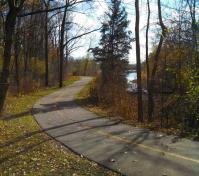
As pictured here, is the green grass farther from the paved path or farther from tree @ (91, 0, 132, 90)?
tree @ (91, 0, 132, 90)

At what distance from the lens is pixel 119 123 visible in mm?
18047

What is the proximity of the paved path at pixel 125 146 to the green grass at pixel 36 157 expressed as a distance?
0.41 meters

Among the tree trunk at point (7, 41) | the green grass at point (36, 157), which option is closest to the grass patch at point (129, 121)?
the green grass at point (36, 157)

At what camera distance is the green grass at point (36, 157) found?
32.3 ft

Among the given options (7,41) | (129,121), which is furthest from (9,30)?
(129,121)

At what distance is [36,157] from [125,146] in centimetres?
276

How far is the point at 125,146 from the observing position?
12453mm

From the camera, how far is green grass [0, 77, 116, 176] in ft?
32.3

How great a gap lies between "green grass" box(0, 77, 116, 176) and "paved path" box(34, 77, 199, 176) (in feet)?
1.35

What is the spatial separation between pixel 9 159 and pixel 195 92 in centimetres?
620

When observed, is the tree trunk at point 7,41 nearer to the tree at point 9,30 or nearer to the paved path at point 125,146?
the tree at point 9,30

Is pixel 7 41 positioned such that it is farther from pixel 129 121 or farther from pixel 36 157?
pixel 36 157

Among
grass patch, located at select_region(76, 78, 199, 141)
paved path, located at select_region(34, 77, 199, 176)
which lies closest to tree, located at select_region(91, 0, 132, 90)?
grass patch, located at select_region(76, 78, 199, 141)

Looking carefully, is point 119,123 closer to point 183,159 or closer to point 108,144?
point 108,144
